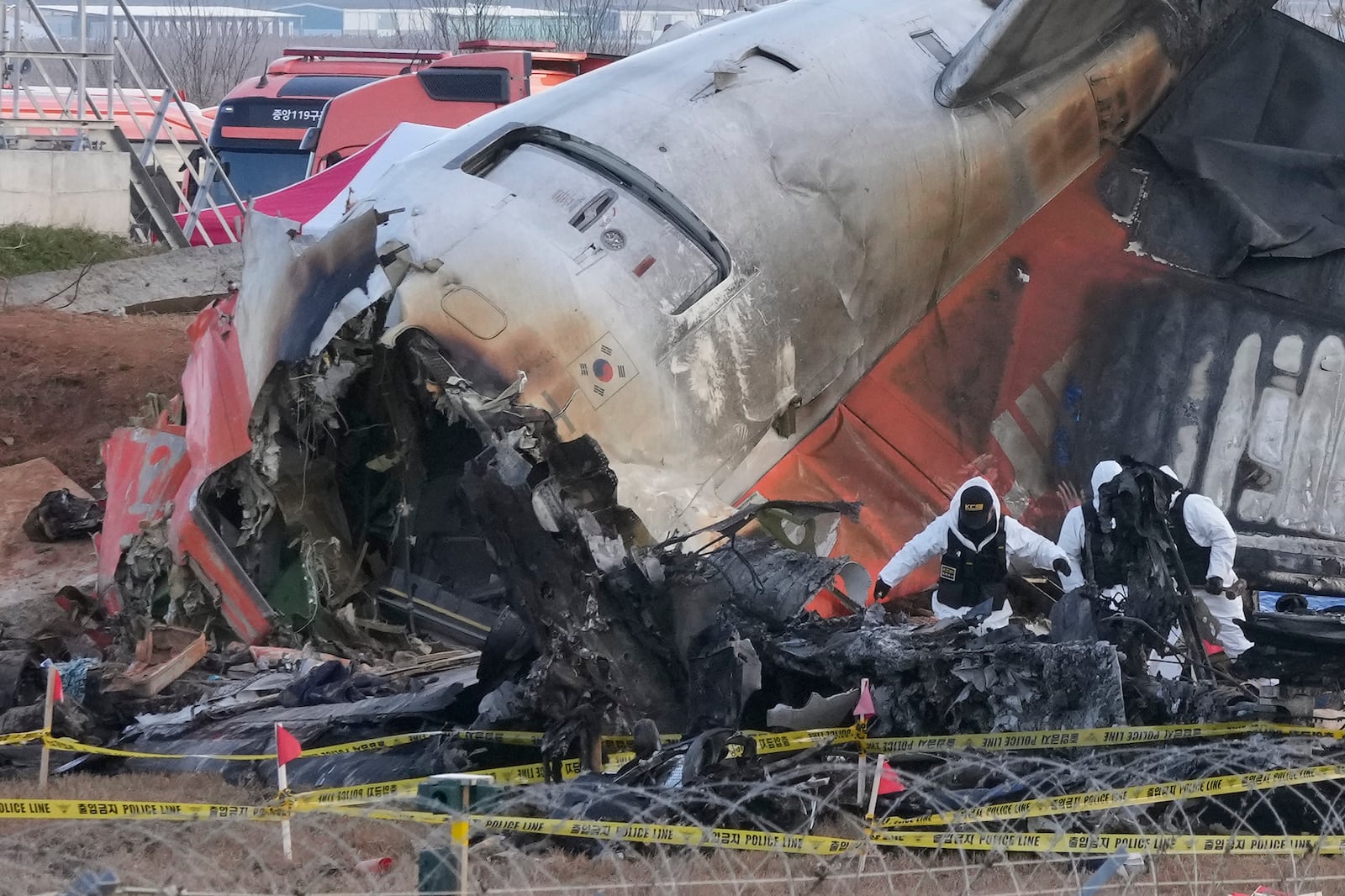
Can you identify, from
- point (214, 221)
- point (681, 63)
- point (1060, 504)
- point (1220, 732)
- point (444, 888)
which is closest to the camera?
point (444, 888)

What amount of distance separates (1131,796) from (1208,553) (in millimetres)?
3175

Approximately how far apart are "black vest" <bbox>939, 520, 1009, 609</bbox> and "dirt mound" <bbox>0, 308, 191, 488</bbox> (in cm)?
679

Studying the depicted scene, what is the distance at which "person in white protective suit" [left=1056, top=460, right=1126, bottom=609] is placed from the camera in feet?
24.9

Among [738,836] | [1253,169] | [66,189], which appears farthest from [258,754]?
[66,189]

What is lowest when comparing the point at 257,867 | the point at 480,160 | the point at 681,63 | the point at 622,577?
the point at 257,867

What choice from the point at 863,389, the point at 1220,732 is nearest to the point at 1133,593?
the point at 1220,732

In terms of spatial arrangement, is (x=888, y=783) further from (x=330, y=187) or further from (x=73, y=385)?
(x=73, y=385)

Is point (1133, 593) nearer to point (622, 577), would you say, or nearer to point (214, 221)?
point (622, 577)

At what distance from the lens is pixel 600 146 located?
768 centimetres

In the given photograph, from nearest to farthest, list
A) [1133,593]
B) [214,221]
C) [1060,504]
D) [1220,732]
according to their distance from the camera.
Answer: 1. [1220,732]
2. [1133,593]
3. [1060,504]
4. [214,221]

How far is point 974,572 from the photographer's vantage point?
8.08 m

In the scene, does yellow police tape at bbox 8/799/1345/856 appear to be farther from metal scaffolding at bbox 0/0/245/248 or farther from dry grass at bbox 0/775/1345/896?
metal scaffolding at bbox 0/0/245/248

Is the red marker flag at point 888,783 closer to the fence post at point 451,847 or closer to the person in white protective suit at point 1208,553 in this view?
the fence post at point 451,847

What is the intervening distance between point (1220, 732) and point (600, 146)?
13.1ft
